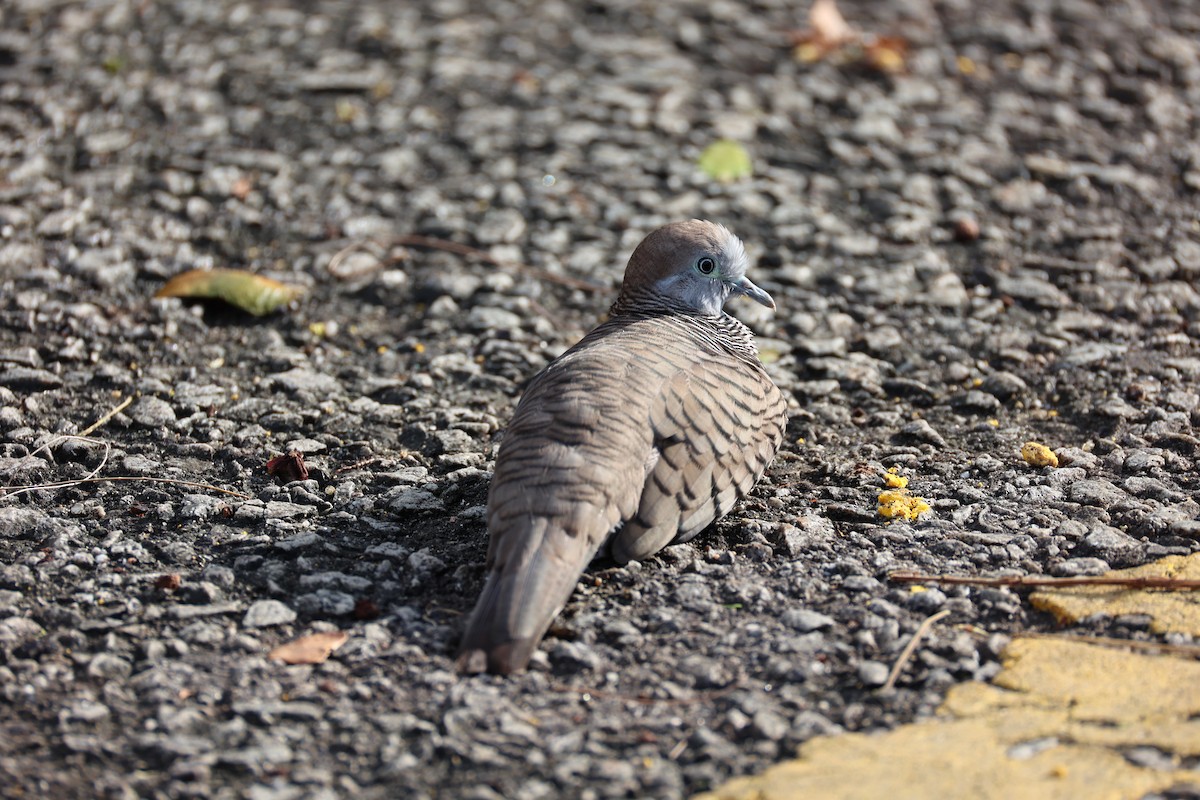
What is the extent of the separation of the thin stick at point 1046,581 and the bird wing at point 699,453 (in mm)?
623

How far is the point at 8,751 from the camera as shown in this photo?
293cm

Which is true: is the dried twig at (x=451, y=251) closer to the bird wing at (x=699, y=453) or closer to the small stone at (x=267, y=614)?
the bird wing at (x=699, y=453)

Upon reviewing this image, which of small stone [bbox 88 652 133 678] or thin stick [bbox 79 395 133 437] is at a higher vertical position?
small stone [bbox 88 652 133 678]

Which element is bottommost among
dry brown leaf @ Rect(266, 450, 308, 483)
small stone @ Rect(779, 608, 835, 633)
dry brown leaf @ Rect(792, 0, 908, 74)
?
dry brown leaf @ Rect(266, 450, 308, 483)

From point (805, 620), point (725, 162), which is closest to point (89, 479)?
point (805, 620)

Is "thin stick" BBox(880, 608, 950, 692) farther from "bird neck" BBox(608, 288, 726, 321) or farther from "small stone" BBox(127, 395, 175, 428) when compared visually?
"small stone" BBox(127, 395, 175, 428)

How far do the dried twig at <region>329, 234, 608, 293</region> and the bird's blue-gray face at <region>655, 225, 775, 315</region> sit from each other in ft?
3.93

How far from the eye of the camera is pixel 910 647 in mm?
3324

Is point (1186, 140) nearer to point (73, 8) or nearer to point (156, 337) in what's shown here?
point (156, 337)

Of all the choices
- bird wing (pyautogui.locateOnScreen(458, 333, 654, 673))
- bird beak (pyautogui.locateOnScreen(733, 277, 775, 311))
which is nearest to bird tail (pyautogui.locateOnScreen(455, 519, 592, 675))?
bird wing (pyautogui.locateOnScreen(458, 333, 654, 673))

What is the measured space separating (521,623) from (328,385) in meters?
2.13

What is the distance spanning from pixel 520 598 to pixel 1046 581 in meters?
1.59

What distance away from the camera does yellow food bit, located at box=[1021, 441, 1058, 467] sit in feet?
14.4

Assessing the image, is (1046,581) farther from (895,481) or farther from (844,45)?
(844,45)
